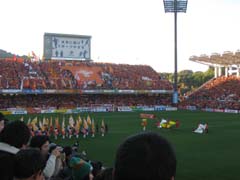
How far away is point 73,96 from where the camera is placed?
56438 millimetres

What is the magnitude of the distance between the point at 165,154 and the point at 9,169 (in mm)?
1873

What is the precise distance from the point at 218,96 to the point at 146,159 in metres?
59.5

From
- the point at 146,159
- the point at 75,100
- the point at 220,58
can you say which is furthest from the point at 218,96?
the point at 146,159

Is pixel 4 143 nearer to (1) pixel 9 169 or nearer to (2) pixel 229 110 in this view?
(1) pixel 9 169

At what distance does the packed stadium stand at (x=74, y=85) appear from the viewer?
168 ft

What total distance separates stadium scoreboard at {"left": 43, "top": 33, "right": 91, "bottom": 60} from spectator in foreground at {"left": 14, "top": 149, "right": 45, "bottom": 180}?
191 feet

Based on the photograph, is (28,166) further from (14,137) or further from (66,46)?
(66,46)

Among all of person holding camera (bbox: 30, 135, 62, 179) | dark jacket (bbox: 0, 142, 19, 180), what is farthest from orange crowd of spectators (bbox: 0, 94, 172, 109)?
dark jacket (bbox: 0, 142, 19, 180)

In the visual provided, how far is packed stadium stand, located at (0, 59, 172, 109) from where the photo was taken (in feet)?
168

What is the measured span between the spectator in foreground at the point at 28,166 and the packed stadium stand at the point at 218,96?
49979mm

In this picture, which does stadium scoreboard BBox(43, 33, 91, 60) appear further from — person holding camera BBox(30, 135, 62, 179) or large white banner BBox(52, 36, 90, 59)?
person holding camera BBox(30, 135, 62, 179)

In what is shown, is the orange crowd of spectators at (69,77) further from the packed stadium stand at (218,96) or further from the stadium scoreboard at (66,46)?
the packed stadium stand at (218,96)

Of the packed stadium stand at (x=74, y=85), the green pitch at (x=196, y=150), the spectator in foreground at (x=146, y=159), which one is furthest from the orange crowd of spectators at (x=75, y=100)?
the spectator in foreground at (x=146, y=159)

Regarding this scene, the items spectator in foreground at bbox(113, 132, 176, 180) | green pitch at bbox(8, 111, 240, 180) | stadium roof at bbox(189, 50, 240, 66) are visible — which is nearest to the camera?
spectator in foreground at bbox(113, 132, 176, 180)
